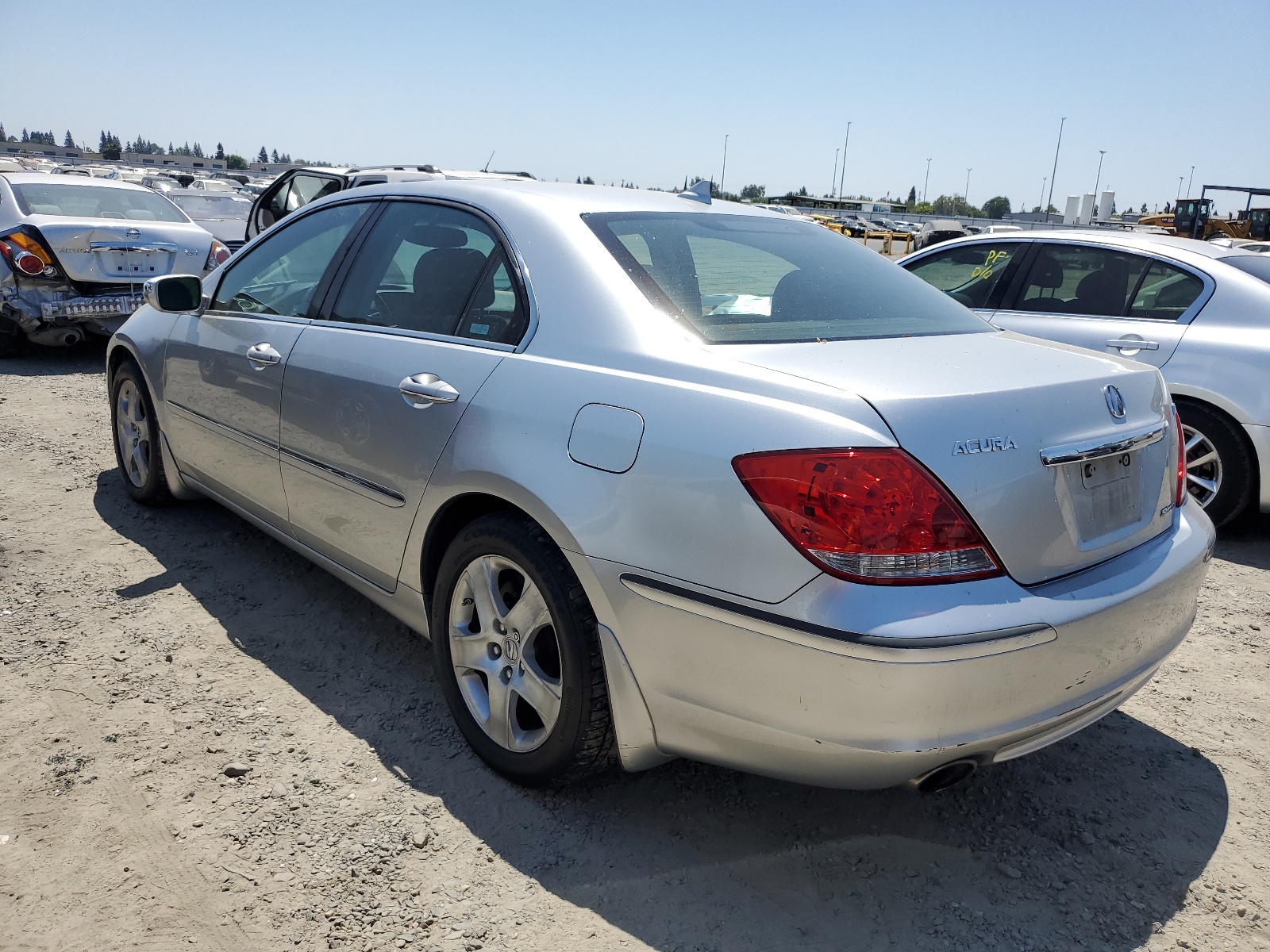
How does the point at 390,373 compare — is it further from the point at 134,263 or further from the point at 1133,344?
the point at 134,263

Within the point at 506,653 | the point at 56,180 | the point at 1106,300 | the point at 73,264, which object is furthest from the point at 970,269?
the point at 56,180

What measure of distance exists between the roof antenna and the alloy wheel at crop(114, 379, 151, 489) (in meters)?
2.76

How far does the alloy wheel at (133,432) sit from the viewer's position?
15.1 feet

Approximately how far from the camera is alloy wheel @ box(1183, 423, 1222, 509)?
5008 millimetres

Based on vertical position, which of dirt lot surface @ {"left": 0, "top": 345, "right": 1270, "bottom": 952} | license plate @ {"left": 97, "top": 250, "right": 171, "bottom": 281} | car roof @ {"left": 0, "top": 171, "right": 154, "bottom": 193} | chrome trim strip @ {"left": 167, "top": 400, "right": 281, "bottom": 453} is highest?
car roof @ {"left": 0, "top": 171, "right": 154, "bottom": 193}

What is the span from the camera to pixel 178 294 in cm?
404

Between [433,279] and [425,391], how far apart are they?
0.48 metres

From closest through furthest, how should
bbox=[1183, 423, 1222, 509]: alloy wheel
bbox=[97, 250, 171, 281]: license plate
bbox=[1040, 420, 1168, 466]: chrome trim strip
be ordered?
bbox=[1040, 420, 1168, 466]: chrome trim strip
bbox=[1183, 423, 1222, 509]: alloy wheel
bbox=[97, 250, 171, 281]: license plate

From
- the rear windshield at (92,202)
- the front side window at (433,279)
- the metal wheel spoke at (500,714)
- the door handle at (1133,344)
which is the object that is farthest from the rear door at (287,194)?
the metal wheel spoke at (500,714)

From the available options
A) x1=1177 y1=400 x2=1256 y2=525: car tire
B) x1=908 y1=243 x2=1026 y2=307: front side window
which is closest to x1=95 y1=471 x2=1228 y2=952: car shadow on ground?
x1=1177 y1=400 x2=1256 y2=525: car tire

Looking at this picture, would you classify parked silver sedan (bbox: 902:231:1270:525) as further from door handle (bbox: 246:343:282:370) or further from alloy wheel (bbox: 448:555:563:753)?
door handle (bbox: 246:343:282:370)

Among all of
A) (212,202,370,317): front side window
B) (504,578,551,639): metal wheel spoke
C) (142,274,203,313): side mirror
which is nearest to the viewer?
(504,578,551,639): metal wheel spoke

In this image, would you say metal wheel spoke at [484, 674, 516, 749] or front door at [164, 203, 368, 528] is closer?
metal wheel spoke at [484, 674, 516, 749]

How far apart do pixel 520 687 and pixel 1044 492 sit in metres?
1.37
